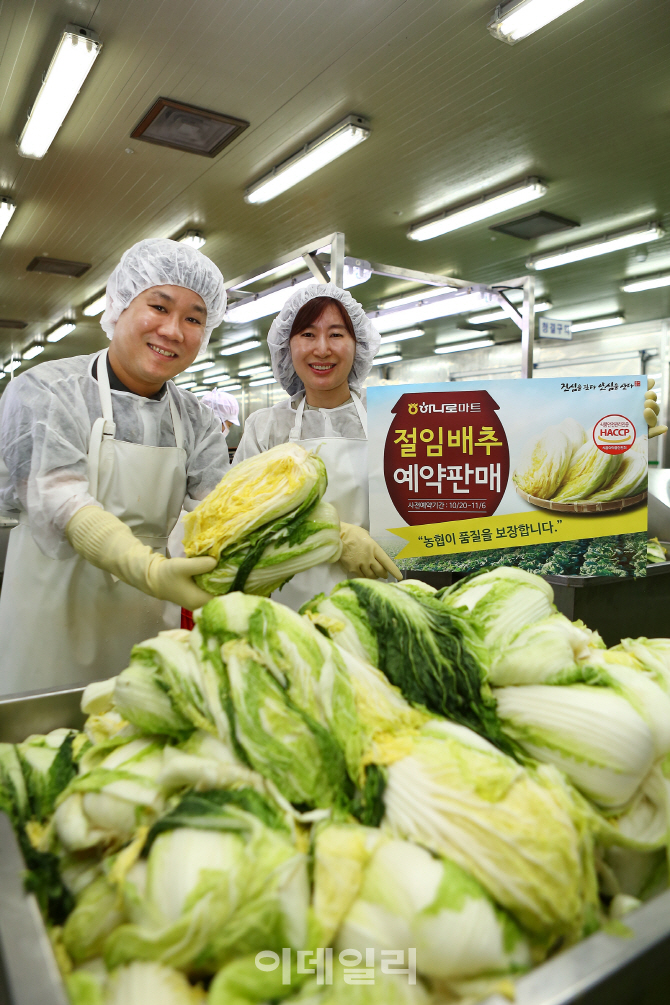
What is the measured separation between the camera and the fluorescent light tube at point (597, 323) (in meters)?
13.6

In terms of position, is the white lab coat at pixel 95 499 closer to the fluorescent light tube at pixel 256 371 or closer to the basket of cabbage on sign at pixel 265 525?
the basket of cabbage on sign at pixel 265 525

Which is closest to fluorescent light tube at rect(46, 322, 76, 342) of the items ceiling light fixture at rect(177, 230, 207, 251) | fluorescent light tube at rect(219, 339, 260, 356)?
fluorescent light tube at rect(219, 339, 260, 356)

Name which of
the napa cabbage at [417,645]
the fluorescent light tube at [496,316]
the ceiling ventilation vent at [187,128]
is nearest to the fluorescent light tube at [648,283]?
the fluorescent light tube at [496,316]

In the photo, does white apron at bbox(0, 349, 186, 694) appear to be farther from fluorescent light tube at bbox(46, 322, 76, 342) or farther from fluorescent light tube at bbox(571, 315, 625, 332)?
fluorescent light tube at bbox(46, 322, 76, 342)

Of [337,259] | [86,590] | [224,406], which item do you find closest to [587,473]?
[86,590]

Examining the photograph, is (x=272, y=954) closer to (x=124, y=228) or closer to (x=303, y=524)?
(x=303, y=524)

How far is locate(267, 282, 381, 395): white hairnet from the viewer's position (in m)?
2.82

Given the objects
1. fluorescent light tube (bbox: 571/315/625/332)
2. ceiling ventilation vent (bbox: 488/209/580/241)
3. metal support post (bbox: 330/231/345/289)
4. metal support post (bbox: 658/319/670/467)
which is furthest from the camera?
fluorescent light tube (bbox: 571/315/625/332)

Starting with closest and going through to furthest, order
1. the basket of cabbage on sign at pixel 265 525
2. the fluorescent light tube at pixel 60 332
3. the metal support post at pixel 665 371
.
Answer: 1. the basket of cabbage on sign at pixel 265 525
2. the metal support post at pixel 665 371
3. the fluorescent light tube at pixel 60 332

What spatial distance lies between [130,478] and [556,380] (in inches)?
59.3

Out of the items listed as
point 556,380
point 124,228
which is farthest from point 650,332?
point 556,380

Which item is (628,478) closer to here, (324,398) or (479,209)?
(324,398)

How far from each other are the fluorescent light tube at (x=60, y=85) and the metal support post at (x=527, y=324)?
3.83 meters

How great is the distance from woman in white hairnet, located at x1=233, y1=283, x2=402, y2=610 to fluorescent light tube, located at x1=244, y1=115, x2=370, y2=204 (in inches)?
160
